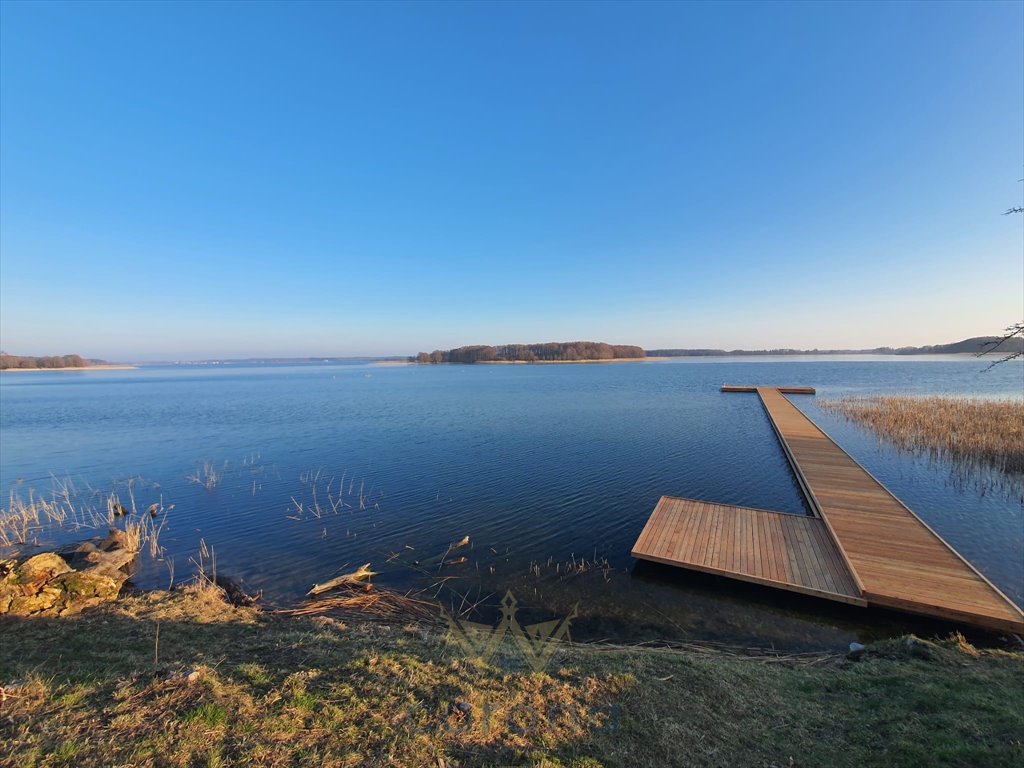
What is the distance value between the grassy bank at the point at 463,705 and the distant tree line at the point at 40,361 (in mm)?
179861

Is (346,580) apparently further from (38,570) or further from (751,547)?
(751,547)

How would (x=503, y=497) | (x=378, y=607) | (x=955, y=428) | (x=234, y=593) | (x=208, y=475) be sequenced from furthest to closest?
(x=955, y=428) < (x=208, y=475) < (x=503, y=497) < (x=234, y=593) < (x=378, y=607)

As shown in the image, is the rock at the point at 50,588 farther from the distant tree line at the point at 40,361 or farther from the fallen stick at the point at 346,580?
the distant tree line at the point at 40,361

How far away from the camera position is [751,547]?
946 cm

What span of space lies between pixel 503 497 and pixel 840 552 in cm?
903

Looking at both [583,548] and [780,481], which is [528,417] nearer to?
[780,481]

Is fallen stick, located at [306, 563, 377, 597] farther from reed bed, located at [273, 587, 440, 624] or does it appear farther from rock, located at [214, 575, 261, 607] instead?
rock, located at [214, 575, 261, 607]

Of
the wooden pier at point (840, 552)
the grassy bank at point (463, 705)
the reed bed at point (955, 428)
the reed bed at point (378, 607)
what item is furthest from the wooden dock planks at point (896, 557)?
the reed bed at point (378, 607)

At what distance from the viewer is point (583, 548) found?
10375mm

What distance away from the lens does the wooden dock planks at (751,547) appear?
8164 millimetres

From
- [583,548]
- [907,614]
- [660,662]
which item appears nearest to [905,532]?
[907,614]

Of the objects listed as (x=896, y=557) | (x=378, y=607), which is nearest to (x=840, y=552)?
(x=896, y=557)

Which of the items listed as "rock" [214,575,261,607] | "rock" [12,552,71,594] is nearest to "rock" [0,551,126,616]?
"rock" [12,552,71,594]

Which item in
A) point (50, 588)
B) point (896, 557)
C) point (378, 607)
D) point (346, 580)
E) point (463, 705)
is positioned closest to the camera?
point (463, 705)
